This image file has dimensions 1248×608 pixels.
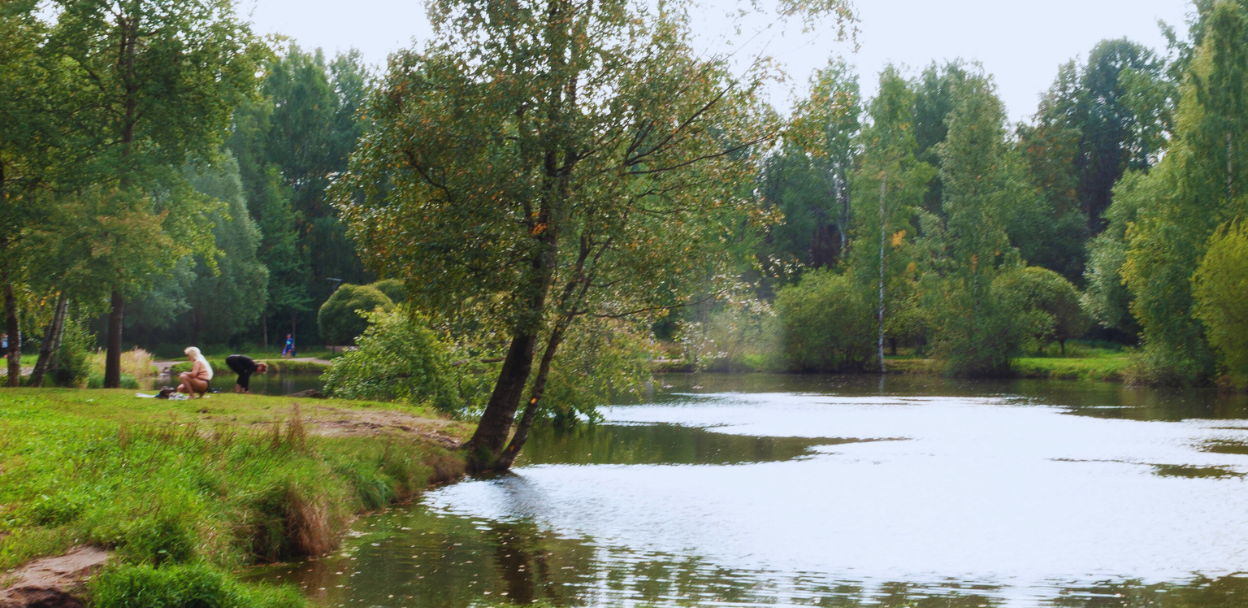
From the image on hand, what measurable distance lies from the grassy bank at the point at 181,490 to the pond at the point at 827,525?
593mm

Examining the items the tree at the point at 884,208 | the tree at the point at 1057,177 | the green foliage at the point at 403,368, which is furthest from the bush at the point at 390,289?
the tree at the point at 1057,177

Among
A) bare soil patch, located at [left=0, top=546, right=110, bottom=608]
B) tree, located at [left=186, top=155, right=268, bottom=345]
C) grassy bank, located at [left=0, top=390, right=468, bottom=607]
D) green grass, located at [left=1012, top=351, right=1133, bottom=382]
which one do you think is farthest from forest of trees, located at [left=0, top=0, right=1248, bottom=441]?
tree, located at [left=186, top=155, right=268, bottom=345]

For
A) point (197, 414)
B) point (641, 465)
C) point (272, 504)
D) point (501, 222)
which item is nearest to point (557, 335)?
point (501, 222)

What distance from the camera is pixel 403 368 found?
30203 millimetres

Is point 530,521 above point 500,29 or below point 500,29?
below

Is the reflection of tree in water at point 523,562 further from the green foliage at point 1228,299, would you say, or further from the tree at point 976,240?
the tree at point 976,240

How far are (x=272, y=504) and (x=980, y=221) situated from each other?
189ft

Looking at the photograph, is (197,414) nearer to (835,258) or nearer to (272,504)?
(272,504)

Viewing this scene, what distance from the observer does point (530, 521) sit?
1617 cm

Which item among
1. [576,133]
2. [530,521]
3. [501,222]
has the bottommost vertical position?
[530,521]

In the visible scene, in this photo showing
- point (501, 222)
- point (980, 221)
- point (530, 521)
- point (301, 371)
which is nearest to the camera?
point (530, 521)

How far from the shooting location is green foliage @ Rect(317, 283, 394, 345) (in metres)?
63.2

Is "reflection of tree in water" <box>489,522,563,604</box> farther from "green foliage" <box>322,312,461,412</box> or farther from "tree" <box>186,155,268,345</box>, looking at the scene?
"tree" <box>186,155,268,345</box>

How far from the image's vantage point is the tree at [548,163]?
64.3ft
